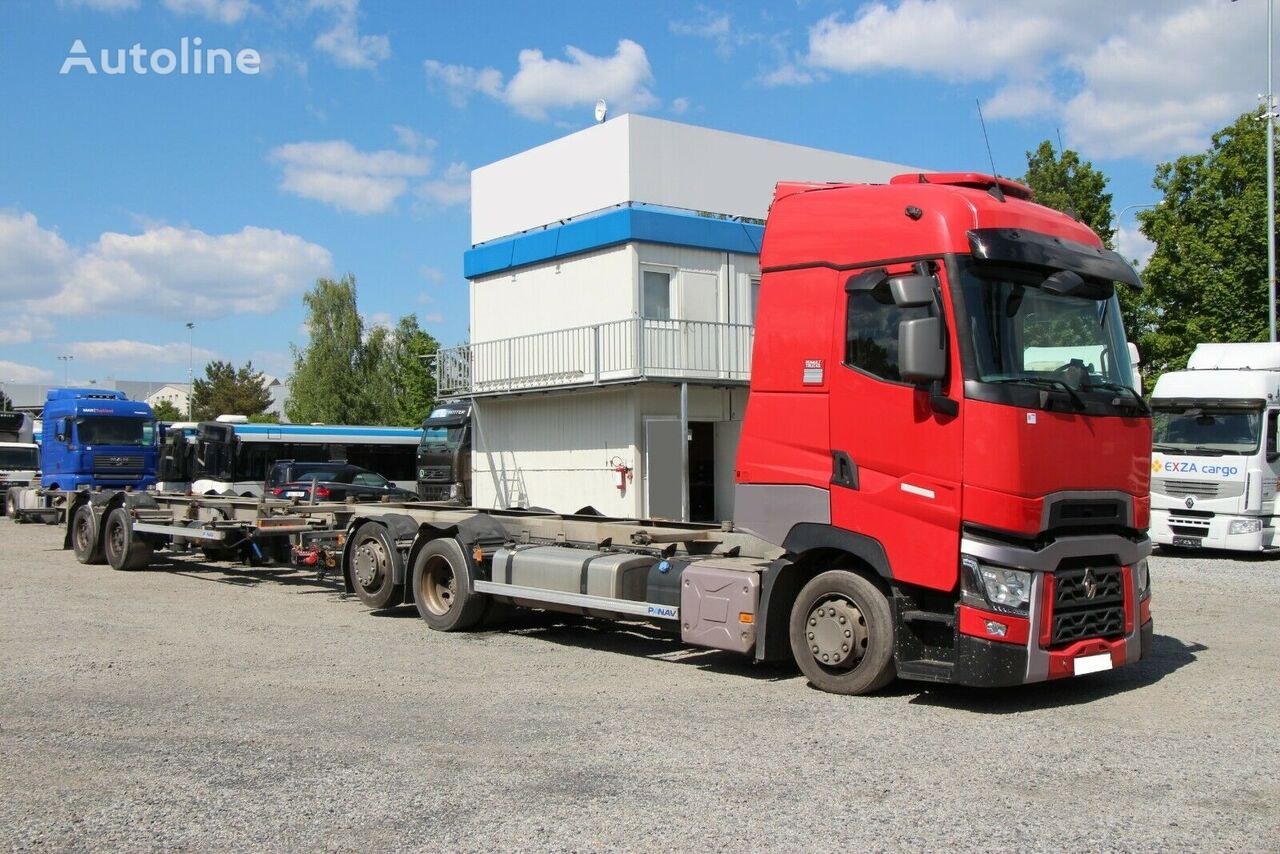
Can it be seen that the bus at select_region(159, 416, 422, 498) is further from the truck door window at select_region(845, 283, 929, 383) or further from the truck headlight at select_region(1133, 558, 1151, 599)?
the truck headlight at select_region(1133, 558, 1151, 599)

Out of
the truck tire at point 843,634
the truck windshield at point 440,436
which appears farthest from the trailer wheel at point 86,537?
the truck windshield at point 440,436

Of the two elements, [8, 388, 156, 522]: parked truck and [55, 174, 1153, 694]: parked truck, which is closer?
[55, 174, 1153, 694]: parked truck

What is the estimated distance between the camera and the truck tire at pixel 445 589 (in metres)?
11.2

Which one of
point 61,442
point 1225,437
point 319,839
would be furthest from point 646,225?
point 319,839

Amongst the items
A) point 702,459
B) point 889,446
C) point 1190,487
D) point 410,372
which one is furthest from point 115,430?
point 410,372

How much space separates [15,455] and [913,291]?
3915cm

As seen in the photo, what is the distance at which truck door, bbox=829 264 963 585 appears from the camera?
7629 mm

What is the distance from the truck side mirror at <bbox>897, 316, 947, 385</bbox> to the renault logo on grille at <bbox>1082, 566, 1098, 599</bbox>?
5.71 feet

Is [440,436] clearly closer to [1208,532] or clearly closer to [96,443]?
[96,443]

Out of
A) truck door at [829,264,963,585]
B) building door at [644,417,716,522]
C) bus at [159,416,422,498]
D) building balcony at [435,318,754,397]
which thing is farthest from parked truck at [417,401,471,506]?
truck door at [829,264,963,585]

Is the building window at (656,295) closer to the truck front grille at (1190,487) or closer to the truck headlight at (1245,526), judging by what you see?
the truck front grille at (1190,487)

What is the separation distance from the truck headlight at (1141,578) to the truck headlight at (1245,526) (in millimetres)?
11225

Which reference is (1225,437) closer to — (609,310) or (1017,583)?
(609,310)

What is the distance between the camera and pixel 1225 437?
18.7m
